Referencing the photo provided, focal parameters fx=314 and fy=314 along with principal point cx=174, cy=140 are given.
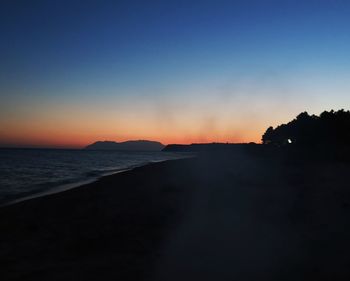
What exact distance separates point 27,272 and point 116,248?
7.78 ft

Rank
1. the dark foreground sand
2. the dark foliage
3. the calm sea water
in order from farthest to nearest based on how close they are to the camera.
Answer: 1. the dark foliage
2. the calm sea water
3. the dark foreground sand

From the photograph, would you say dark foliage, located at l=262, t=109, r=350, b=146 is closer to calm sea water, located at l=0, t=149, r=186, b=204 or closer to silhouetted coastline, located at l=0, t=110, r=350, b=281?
calm sea water, located at l=0, t=149, r=186, b=204

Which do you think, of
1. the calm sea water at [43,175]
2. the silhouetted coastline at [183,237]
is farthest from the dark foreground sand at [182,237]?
the calm sea water at [43,175]

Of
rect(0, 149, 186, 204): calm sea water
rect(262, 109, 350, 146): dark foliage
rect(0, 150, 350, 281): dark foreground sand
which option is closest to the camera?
rect(0, 150, 350, 281): dark foreground sand

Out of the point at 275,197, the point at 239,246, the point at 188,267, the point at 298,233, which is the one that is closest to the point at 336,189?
the point at 275,197

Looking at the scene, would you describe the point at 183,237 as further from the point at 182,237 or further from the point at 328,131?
the point at 328,131

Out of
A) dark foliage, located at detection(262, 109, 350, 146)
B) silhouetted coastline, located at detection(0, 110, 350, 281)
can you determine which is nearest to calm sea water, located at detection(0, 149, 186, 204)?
silhouetted coastline, located at detection(0, 110, 350, 281)

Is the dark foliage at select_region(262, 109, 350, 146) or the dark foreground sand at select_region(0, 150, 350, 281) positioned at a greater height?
the dark foliage at select_region(262, 109, 350, 146)

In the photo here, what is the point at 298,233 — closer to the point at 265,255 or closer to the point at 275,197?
the point at 265,255

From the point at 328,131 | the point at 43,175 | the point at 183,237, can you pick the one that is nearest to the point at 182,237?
the point at 183,237

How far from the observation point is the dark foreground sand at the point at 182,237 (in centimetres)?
716

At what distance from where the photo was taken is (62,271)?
7.26 meters

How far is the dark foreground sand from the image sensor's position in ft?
23.5

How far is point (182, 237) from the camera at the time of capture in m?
9.74
